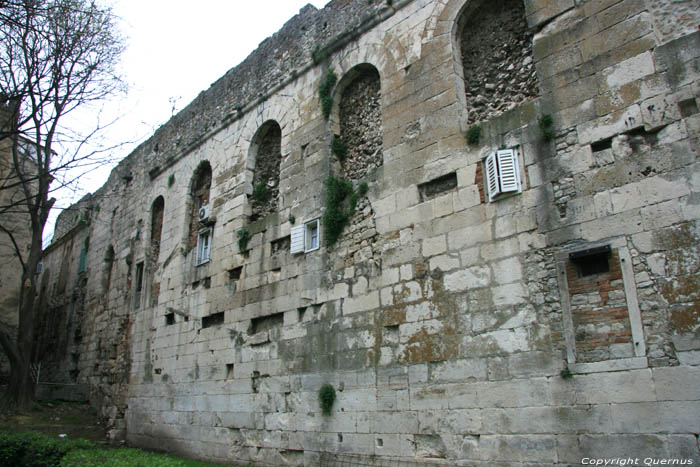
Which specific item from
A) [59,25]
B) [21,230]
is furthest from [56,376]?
[59,25]

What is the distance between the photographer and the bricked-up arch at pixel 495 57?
7312mm

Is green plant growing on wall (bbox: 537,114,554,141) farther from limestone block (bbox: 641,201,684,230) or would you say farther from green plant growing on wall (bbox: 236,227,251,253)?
green plant growing on wall (bbox: 236,227,251,253)

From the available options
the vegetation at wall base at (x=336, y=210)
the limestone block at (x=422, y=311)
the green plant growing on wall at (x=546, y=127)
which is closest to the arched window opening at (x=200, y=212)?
the vegetation at wall base at (x=336, y=210)

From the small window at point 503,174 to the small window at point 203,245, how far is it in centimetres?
702

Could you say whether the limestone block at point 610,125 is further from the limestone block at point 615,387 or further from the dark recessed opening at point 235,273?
the dark recessed opening at point 235,273

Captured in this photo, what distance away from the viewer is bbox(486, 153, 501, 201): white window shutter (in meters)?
6.76

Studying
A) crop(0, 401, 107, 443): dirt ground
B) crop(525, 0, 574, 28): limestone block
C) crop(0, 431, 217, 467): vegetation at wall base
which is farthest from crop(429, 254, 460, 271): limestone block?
crop(0, 401, 107, 443): dirt ground

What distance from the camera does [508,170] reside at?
671 centimetres

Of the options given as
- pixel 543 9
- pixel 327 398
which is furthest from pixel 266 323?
pixel 543 9

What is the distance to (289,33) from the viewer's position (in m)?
11.2

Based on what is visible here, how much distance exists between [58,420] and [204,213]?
668 cm

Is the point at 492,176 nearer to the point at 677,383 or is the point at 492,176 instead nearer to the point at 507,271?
the point at 507,271

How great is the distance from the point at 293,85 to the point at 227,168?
256 cm

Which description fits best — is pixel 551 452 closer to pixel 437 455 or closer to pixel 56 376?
pixel 437 455
